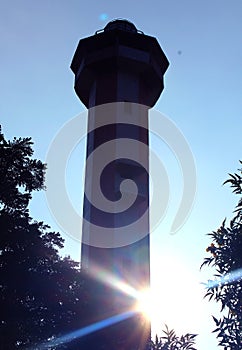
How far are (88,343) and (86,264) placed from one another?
29.8 feet

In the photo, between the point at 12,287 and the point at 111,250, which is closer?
the point at 12,287

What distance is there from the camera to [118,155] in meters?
28.3

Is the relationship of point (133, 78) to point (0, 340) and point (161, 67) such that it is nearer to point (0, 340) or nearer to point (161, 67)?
point (161, 67)

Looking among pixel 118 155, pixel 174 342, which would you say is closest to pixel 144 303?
pixel 118 155

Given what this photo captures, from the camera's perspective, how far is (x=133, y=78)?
31719 millimetres

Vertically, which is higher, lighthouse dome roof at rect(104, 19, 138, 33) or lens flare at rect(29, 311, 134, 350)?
lighthouse dome roof at rect(104, 19, 138, 33)

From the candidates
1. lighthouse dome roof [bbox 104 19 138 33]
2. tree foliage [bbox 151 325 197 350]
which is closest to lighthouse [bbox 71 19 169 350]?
lighthouse dome roof [bbox 104 19 138 33]

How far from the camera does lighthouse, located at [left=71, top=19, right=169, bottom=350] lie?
25.8 meters

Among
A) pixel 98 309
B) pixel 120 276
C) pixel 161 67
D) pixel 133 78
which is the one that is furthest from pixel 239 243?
pixel 161 67

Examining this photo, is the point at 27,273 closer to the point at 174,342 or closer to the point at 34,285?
the point at 34,285

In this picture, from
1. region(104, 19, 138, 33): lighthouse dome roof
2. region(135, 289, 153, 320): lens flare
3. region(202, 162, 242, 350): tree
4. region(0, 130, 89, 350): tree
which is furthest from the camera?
region(104, 19, 138, 33): lighthouse dome roof

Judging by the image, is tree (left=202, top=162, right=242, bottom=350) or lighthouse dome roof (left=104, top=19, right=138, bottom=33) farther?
lighthouse dome roof (left=104, top=19, right=138, bottom=33)

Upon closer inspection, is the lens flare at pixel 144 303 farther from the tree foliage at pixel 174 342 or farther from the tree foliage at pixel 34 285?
the tree foliage at pixel 174 342

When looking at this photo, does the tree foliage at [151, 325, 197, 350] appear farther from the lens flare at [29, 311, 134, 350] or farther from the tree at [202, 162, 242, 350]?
the lens flare at [29, 311, 134, 350]
